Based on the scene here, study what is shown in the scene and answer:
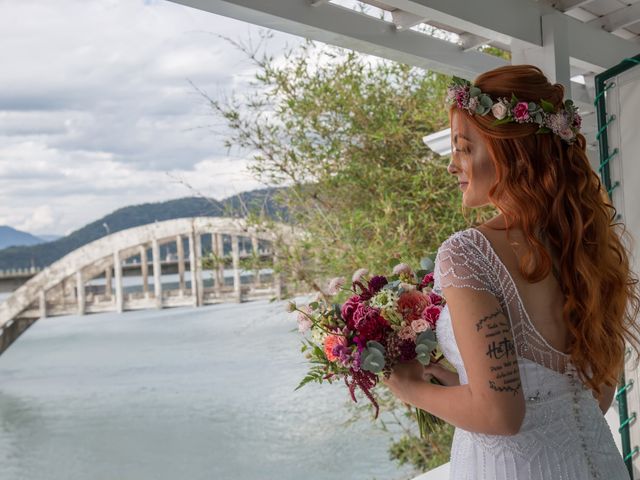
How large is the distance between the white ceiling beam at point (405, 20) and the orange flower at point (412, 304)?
1.15 m

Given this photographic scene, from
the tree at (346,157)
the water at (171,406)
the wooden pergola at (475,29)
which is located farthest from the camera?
the water at (171,406)

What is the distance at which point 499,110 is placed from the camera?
47.4 inches

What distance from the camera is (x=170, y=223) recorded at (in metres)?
11.5

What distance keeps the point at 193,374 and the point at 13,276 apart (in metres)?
4.46

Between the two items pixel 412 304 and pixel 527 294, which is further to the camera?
pixel 412 304

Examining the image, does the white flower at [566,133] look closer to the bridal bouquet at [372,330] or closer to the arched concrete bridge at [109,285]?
the bridal bouquet at [372,330]

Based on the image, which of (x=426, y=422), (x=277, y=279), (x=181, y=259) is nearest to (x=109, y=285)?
(x=181, y=259)

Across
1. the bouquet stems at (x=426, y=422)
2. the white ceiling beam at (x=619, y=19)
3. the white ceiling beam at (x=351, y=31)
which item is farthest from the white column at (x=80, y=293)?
the bouquet stems at (x=426, y=422)

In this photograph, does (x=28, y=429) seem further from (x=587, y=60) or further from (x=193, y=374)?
(x=587, y=60)

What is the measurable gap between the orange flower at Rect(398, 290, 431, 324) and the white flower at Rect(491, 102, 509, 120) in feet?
1.23

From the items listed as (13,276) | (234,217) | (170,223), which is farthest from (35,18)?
(234,217)

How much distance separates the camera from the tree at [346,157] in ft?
18.1

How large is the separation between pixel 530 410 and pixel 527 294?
20 cm

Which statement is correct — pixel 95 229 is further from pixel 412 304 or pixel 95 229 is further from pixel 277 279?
pixel 412 304
